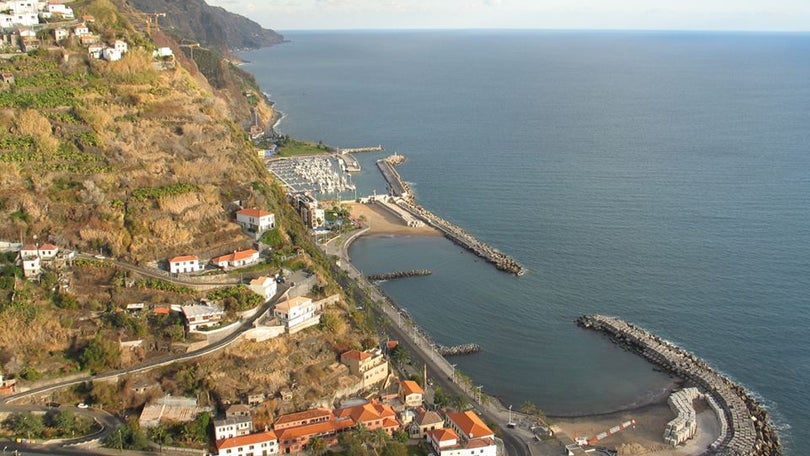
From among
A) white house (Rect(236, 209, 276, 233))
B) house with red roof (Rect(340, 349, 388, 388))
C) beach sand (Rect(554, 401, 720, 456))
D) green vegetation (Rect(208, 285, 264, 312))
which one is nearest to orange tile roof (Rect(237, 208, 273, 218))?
white house (Rect(236, 209, 276, 233))

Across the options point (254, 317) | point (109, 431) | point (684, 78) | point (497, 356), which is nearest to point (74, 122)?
point (254, 317)

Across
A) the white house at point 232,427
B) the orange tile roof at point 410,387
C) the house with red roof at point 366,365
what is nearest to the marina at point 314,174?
the house with red roof at point 366,365

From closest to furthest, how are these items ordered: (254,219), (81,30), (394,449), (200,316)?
(394,449), (200,316), (254,219), (81,30)

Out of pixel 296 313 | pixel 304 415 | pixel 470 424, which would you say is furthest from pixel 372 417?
pixel 296 313

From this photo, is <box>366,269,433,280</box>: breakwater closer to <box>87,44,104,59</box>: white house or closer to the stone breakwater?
the stone breakwater

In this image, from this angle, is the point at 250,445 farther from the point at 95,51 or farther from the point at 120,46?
the point at 120,46

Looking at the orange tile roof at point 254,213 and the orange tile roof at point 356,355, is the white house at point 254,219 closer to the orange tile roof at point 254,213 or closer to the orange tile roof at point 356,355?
the orange tile roof at point 254,213

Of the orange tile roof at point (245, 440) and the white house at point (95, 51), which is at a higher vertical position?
the white house at point (95, 51)
